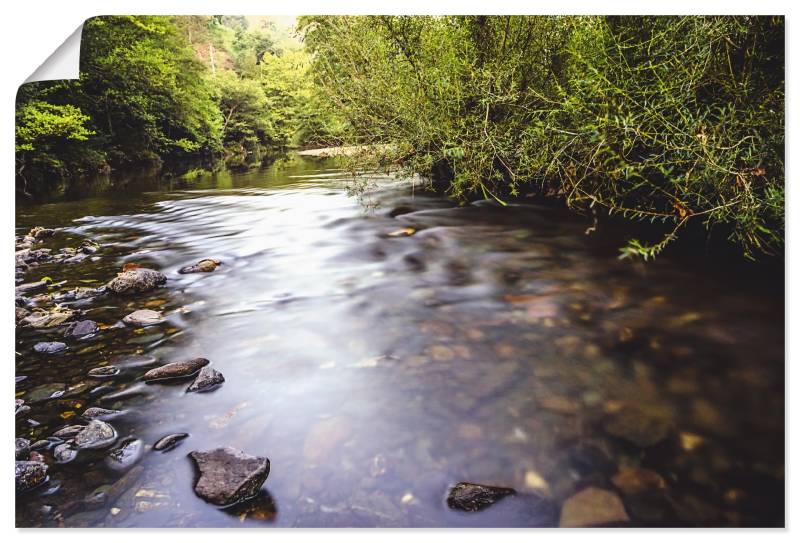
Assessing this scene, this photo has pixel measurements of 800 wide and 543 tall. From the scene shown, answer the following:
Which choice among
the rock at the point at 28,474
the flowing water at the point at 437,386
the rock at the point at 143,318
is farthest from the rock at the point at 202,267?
the rock at the point at 28,474

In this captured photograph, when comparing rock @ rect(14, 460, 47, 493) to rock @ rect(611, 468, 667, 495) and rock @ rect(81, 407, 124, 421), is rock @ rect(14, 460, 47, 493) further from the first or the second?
rock @ rect(611, 468, 667, 495)

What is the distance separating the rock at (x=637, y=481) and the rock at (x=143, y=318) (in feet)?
8.60

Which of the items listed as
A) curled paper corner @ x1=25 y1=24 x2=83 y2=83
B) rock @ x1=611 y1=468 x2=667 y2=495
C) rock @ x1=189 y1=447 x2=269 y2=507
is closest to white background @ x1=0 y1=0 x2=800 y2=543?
curled paper corner @ x1=25 y1=24 x2=83 y2=83

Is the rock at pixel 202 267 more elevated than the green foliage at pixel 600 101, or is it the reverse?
the green foliage at pixel 600 101

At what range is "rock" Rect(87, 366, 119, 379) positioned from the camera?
2.42m

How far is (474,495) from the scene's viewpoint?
1.64m

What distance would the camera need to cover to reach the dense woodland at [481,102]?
232 cm

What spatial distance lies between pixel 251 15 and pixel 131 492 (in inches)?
84.0

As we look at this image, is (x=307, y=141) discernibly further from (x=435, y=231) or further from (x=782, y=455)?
(x=782, y=455)

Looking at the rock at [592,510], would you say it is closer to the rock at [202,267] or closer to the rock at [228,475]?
the rock at [228,475]

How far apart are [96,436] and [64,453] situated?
4.5 inches

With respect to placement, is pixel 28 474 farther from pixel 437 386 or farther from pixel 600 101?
pixel 600 101

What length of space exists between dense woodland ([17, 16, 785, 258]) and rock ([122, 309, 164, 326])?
3.06 feet

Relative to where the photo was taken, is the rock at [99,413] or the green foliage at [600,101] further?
the green foliage at [600,101]
